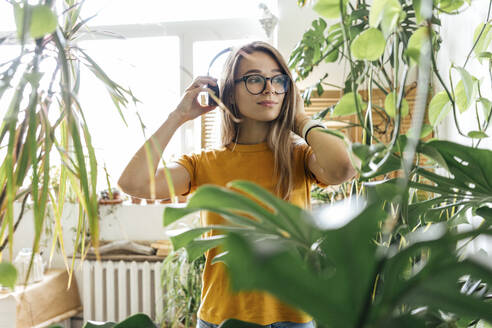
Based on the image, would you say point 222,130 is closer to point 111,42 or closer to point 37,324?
point 37,324

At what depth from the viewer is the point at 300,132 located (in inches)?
47.1

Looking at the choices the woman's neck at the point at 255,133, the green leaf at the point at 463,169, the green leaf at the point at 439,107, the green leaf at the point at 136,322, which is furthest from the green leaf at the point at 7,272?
the woman's neck at the point at 255,133

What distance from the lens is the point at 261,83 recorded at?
1.17 meters

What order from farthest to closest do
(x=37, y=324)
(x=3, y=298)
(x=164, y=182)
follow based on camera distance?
1. (x=37, y=324)
2. (x=3, y=298)
3. (x=164, y=182)

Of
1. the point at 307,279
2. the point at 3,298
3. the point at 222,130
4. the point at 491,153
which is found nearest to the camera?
the point at 307,279

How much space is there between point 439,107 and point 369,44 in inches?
11.0

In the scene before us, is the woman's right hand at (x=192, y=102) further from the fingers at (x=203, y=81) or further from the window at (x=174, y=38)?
the window at (x=174, y=38)

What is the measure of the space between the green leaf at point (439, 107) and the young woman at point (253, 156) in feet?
1.16

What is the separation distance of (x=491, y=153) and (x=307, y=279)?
0.34m

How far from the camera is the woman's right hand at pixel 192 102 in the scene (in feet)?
3.88

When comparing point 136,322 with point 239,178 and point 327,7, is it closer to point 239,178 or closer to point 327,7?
point 327,7

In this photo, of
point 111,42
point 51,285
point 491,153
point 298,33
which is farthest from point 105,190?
point 491,153

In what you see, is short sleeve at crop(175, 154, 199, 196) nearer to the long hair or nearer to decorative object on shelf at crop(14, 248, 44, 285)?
the long hair

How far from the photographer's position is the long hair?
117 centimetres
